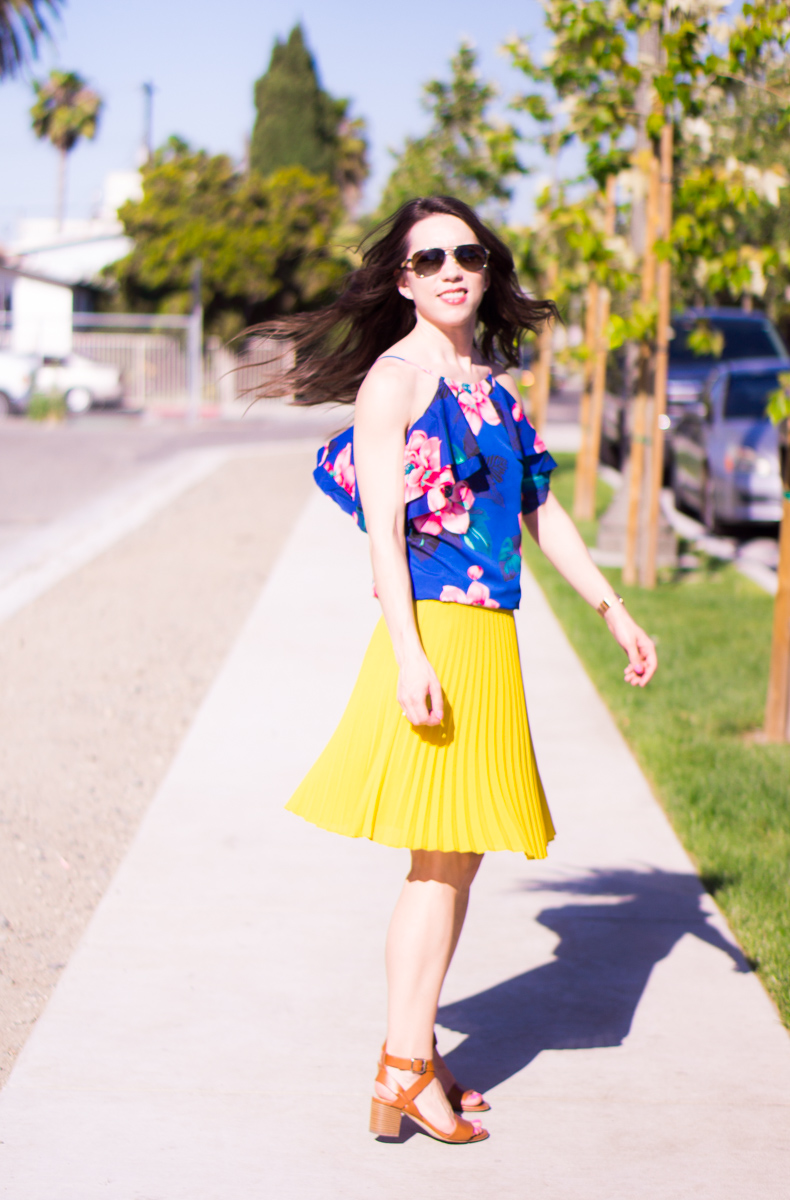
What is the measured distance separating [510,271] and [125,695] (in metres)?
4.15

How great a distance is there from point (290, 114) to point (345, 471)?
52.4 m

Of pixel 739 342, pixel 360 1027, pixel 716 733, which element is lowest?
pixel 716 733

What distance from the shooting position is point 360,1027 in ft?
11.3

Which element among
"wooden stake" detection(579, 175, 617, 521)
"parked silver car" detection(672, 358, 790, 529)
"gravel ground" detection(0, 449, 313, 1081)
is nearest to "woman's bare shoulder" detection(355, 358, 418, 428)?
"gravel ground" detection(0, 449, 313, 1081)

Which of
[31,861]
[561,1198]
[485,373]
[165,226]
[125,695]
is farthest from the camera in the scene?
[165,226]

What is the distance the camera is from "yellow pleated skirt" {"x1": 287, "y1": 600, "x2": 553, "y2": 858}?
279cm

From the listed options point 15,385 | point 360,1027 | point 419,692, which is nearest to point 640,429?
point 360,1027

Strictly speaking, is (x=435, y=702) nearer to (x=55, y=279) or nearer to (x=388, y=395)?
(x=388, y=395)

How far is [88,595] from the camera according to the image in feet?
31.4

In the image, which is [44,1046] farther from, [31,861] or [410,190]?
[410,190]

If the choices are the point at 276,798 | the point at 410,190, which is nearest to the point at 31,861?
the point at 276,798

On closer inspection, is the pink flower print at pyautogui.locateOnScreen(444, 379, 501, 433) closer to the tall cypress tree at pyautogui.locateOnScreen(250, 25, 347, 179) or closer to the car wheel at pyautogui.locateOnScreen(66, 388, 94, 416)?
the car wheel at pyautogui.locateOnScreen(66, 388, 94, 416)

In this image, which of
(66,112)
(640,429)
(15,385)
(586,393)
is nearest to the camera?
(640,429)

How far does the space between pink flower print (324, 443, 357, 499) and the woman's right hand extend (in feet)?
1.47
